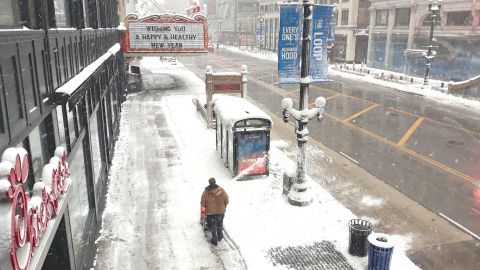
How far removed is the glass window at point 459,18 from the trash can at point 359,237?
32391mm

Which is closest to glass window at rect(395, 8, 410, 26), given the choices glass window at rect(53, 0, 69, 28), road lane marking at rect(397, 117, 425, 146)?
road lane marking at rect(397, 117, 425, 146)

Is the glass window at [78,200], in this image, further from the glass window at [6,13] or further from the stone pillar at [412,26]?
the stone pillar at [412,26]

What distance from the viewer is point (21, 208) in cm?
368

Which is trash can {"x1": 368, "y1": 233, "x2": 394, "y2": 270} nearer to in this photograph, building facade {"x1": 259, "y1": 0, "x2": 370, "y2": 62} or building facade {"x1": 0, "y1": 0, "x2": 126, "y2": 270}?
building facade {"x1": 0, "y1": 0, "x2": 126, "y2": 270}

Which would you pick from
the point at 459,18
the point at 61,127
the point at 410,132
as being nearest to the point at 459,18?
the point at 459,18

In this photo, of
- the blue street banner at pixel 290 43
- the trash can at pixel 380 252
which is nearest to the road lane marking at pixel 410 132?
the blue street banner at pixel 290 43

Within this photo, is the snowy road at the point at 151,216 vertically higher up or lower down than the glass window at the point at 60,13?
lower down

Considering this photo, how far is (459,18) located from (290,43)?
3144cm

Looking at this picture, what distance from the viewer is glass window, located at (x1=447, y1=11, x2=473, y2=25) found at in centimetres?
3433

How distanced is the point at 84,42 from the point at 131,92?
857 inches

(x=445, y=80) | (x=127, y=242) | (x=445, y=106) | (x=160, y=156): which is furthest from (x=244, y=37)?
(x=127, y=242)

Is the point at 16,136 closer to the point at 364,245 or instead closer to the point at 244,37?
the point at 364,245

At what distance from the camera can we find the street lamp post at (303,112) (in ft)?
34.7

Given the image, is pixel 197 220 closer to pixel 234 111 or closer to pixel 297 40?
pixel 234 111
